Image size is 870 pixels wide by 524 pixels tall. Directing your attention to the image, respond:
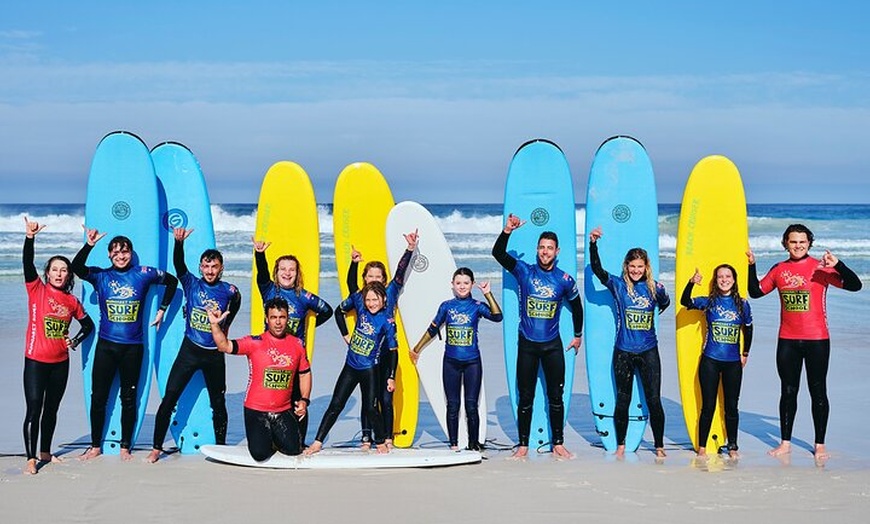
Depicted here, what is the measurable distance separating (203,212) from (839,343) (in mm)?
6844

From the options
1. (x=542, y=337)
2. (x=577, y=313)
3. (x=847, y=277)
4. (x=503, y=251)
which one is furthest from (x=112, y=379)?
(x=847, y=277)

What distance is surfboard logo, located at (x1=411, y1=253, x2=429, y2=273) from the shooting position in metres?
6.77

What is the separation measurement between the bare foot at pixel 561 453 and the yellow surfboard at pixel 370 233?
1.03m

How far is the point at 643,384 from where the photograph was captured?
621 cm

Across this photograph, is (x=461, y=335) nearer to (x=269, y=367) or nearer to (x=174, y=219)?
(x=269, y=367)

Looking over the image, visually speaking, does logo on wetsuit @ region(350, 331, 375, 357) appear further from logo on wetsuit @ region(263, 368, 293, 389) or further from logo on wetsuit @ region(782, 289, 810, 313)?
Result: logo on wetsuit @ region(782, 289, 810, 313)

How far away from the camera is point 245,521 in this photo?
4.79 metres

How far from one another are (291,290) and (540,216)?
172 centimetres

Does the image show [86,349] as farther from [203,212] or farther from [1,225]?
[1,225]

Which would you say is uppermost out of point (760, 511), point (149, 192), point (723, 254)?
point (149, 192)

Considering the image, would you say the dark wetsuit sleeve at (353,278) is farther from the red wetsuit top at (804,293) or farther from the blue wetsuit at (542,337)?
the red wetsuit top at (804,293)

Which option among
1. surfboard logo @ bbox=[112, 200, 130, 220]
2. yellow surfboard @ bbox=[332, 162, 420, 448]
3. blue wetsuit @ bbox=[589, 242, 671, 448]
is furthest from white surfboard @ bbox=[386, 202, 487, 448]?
surfboard logo @ bbox=[112, 200, 130, 220]

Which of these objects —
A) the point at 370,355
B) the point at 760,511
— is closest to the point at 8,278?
the point at 370,355

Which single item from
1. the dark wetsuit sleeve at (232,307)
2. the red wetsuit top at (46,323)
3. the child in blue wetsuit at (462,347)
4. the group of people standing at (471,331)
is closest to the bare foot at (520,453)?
the group of people standing at (471,331)
